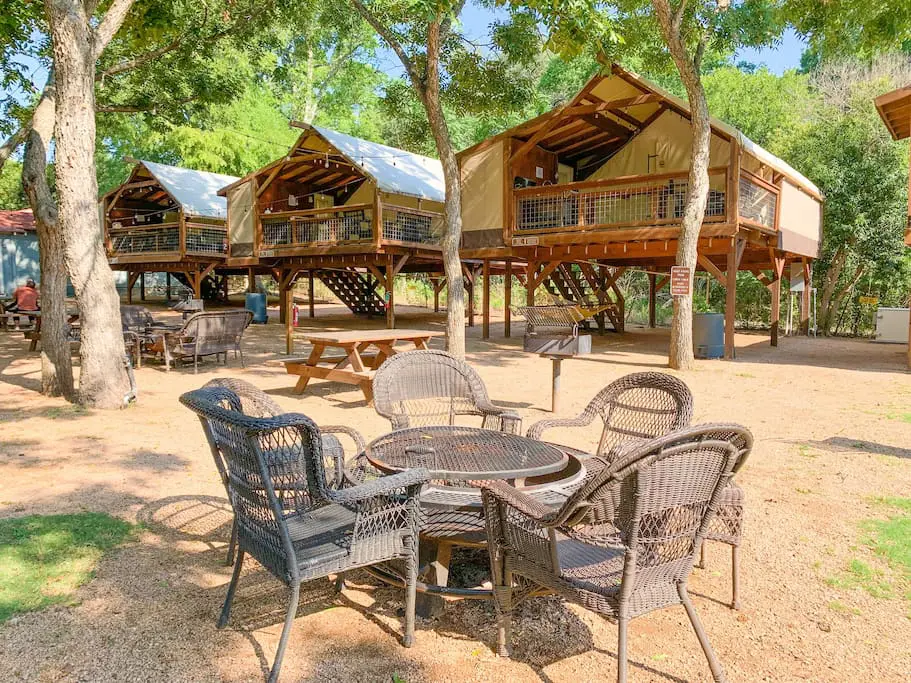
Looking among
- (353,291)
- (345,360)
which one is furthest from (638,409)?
(353,291)

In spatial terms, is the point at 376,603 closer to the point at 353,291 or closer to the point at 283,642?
the point at 283,642

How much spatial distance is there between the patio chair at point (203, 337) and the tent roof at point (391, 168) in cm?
732

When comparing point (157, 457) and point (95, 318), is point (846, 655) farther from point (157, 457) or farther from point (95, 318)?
point (95, 318)

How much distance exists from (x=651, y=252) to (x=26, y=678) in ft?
40.3

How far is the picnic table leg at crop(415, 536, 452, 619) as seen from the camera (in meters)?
2.82

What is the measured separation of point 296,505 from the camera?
2615 mm

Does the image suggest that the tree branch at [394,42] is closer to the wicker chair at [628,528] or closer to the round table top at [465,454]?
the round table top at [465,454]

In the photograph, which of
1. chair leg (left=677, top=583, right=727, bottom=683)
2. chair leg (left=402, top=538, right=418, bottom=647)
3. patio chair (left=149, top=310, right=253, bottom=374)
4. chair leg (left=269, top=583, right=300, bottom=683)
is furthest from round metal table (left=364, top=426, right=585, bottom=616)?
patio chair (left=149, top=310, right=253, bottom=374)

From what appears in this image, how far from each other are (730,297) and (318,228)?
10.7 meters

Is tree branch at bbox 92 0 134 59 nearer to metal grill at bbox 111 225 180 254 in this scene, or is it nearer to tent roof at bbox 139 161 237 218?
tent roof at bbox 139 161 237 218

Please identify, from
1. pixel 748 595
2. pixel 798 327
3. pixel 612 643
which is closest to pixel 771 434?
pixel 748 595

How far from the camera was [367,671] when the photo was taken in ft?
7.97

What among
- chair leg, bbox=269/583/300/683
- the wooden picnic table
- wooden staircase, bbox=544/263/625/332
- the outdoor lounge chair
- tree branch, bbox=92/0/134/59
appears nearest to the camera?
chair leg, bbox=269/583/300/683

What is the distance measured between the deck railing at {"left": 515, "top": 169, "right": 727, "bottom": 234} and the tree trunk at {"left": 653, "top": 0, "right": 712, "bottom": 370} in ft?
2.87
